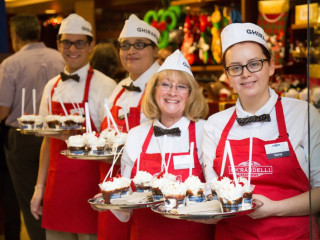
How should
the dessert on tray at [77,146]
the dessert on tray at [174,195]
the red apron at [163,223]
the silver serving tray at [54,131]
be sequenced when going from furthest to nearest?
1. the silver serving tray at [54,131]
2. the dessert on tray at [77,146]
3. the red apron at [163,223]
4. the dessert on tray at [174,195]

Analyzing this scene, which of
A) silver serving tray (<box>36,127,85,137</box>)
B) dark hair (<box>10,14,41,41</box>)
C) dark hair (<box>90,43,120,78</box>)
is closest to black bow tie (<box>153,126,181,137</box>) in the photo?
silver serving tray (<box>36,127,85,137</box>)

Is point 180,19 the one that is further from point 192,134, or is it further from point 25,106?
point 192,134

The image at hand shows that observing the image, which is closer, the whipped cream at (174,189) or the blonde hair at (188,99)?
the whipped cream at (174,189)

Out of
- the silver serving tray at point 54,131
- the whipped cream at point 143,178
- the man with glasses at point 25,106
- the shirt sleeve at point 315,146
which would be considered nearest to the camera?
the shirt sleeve at point 315,146

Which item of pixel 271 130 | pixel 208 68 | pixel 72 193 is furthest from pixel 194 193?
pixel 208 68

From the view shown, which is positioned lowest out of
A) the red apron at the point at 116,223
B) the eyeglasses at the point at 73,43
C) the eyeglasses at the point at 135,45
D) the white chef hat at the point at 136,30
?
the red apron at the point at 116,223

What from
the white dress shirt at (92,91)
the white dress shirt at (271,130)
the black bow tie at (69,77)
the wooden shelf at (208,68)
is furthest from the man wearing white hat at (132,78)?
the wooden shelf at (208,68)

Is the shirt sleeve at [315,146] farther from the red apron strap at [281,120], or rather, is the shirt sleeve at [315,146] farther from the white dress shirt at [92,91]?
the white dress shirt at [92,91]

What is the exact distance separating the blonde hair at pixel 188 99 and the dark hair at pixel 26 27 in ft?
7.35

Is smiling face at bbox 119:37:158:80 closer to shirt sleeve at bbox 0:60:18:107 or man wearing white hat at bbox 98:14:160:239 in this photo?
man wearing white hat at bbox 98:14:160:239

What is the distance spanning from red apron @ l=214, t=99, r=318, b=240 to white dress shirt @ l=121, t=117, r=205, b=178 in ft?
1.53

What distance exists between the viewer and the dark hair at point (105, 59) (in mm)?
4840

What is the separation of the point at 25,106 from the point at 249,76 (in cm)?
277

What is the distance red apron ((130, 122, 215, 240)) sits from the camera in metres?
2.89
